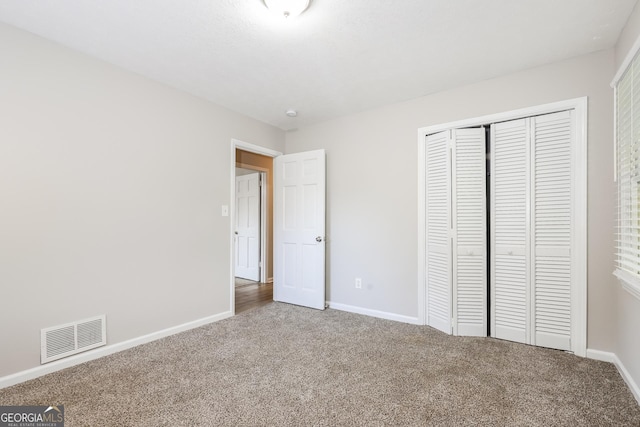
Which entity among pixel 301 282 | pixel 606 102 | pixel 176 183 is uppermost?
pixel 606 102

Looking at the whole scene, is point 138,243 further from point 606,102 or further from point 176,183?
point 606,102

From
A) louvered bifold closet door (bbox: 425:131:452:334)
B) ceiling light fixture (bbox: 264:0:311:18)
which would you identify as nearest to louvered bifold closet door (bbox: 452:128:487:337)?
louvered bifold closet door (bbox: 425:131:452:334)

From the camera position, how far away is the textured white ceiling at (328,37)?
6.27 ft

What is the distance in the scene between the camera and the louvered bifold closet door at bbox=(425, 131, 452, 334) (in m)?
3.01

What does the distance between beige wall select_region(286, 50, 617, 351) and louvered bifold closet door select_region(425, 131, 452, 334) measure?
0.16 meters

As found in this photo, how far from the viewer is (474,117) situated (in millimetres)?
2924

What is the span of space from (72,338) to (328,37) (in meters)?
Result: 2.96

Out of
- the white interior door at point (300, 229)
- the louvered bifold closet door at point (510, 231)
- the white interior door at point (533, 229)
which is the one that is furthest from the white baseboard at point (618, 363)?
the white interior door at point (300, 229)

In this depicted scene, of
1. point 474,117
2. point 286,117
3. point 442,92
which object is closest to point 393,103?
point 442,92

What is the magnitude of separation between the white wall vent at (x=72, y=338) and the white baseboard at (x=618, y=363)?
148 inches

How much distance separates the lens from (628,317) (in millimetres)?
2053

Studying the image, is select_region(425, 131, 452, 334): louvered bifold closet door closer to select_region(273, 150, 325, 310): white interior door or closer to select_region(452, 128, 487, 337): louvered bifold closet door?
select_region(452, 128, 487, 337): louvered bifold closet door

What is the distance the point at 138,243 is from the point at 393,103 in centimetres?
295

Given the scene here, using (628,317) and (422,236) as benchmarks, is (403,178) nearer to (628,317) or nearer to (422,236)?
(422,236)
